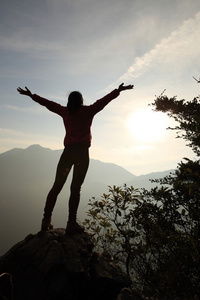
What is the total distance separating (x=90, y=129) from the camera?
400 cm

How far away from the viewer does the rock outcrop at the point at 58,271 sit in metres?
2.80

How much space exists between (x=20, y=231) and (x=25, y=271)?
151784 mm

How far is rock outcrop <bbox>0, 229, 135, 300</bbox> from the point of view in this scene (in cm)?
280

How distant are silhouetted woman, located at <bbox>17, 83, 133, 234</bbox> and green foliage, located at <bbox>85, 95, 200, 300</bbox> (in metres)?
2.26

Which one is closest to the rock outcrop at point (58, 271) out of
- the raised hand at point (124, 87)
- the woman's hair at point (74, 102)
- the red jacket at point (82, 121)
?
the red jacket at point (82, 121)

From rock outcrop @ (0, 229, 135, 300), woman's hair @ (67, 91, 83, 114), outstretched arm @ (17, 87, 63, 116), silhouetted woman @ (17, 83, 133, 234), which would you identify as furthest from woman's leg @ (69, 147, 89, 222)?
outstretched arm @ (17, 87, 63, 116)

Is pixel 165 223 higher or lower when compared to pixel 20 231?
higher

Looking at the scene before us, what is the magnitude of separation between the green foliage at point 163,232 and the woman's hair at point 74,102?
2957mm

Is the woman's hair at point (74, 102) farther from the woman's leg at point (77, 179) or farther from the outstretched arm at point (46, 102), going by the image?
the woman's leg at point (77, 179)

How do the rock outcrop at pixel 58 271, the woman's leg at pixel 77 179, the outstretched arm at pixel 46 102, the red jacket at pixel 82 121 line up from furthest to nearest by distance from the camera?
the outstretched arm at pixel 46 102 < the woman's leg at pixel 77 179 < the red jacket at pixel 82 121 < the rock outcrop at pixel 58 271

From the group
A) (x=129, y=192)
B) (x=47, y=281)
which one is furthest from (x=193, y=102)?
(x=47, y=281)

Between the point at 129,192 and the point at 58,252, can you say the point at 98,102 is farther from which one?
the point at 129,192

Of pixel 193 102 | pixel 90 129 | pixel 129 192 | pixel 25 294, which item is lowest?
pixel 25 294

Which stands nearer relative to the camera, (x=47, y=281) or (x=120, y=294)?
(x=47, y=281)
